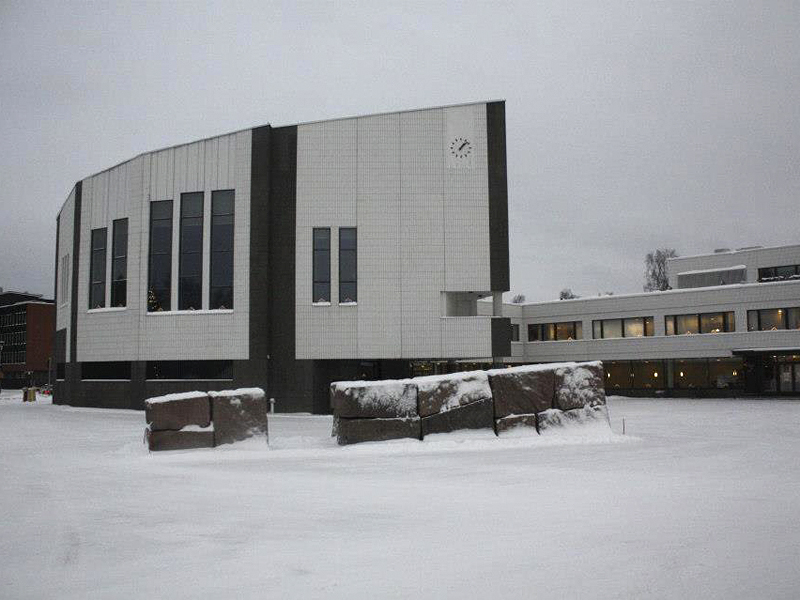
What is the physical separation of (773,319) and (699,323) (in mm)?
5264

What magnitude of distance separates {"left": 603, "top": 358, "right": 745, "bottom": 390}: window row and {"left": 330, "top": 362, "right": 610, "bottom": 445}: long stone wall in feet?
142

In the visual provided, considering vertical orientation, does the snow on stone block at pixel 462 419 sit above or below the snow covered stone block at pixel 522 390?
below

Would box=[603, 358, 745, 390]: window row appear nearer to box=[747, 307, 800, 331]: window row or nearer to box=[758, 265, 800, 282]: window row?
box=[747, 307, 800, 331]: window row

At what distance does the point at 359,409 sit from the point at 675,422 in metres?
13.8

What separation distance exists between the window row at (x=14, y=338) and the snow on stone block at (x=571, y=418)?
375ft

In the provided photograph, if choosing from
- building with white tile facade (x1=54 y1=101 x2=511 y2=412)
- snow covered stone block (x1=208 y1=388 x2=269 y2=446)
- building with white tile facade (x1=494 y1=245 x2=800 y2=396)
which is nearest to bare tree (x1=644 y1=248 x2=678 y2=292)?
building with white tile facade (x1=494 y1=245 x2=800 y2=396)

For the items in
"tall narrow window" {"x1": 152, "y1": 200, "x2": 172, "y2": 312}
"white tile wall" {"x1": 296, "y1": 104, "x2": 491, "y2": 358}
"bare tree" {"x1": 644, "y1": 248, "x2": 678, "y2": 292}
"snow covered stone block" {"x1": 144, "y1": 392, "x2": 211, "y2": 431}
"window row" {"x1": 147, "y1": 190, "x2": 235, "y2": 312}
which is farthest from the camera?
"bare tree" {"x1": 644, "y1": 248, "x2": 678, "y2": 292}

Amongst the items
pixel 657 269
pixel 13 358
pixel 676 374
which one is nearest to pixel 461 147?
pixel 676 374

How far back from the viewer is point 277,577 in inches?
248

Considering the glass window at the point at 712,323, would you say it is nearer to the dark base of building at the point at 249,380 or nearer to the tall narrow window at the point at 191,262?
the dark base of building at the point at 249,380

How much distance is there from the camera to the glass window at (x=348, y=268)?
1543 inches

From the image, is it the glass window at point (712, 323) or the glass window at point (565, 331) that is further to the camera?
the glass window at point (565, 331)

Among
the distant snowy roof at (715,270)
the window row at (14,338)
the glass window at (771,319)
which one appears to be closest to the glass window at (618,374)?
the glass window at (771,319)

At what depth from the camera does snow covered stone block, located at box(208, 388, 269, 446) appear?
17125 millimetres
